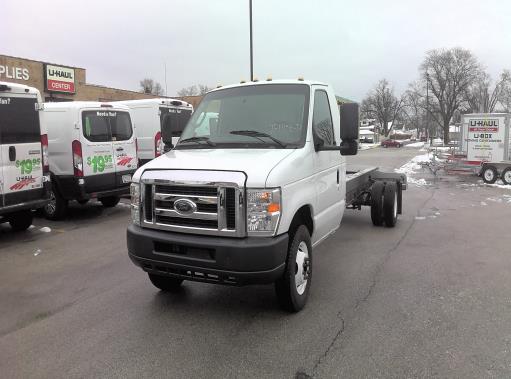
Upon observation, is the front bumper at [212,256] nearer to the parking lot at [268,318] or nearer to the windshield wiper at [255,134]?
the parking lot at [268,318]

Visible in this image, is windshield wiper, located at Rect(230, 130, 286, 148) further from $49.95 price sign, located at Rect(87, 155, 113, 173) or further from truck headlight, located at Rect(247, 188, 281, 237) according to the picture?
$49.95 price sign, located at Rect(87, 155, 113, 173)

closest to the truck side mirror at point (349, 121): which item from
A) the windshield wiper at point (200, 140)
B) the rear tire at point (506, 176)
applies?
the windshield wiper at point (200, 140)

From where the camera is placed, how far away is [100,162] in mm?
9703

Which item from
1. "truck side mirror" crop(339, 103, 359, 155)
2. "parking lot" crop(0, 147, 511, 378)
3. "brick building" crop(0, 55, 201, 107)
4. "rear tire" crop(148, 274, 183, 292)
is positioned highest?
"brick building" crop(0, 55, 201, 107)

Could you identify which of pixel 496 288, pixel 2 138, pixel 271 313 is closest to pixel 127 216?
pixel 2 138

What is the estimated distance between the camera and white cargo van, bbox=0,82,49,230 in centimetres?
750

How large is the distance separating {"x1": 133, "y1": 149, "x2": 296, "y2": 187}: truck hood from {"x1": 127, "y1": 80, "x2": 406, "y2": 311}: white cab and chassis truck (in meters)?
0.01

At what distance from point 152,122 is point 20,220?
5.06 m

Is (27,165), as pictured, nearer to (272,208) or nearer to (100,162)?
(100,162)

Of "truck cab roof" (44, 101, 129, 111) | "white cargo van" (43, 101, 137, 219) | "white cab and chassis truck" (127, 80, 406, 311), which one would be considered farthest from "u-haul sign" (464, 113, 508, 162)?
"white cab and chassis truck" (127, 80, 406, 311)

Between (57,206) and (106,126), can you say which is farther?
(106,126)

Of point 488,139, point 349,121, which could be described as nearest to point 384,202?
point 349,121

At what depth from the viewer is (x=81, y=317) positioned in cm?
462

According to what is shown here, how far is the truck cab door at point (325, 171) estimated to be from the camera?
16.5 ft
